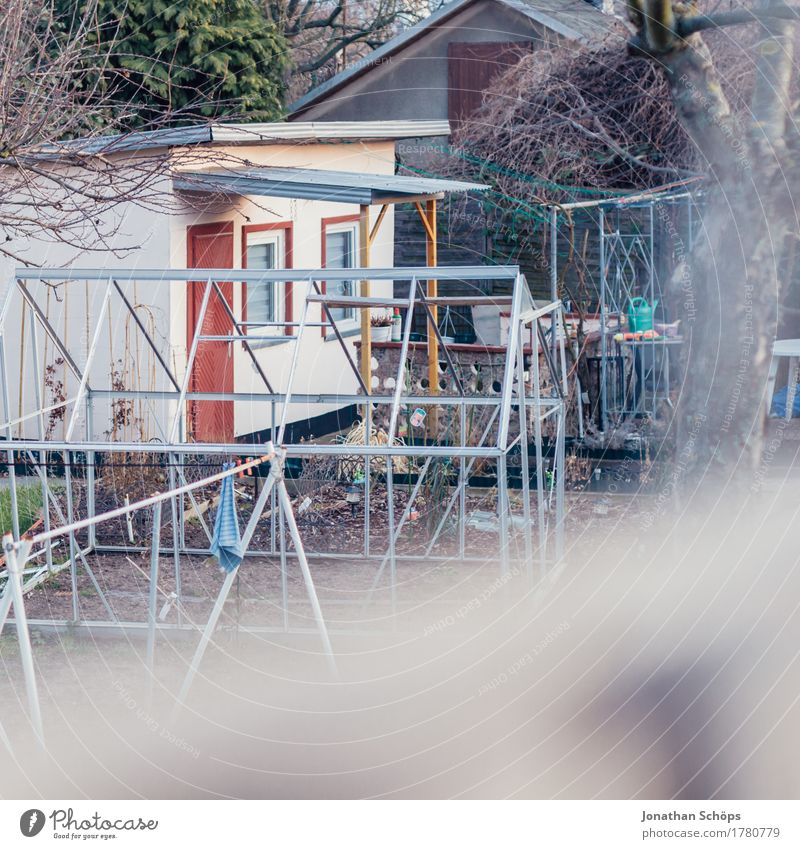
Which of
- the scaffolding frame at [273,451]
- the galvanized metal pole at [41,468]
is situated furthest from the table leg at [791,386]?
the galvanized metal pole at [41,468]

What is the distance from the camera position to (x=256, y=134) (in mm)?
7090

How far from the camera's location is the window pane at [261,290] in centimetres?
1163

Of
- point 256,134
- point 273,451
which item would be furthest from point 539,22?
point 273,451

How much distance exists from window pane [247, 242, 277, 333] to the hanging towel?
23.1 feet

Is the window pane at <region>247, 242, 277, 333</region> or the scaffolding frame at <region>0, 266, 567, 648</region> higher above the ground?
the window pane at <region>247, 242, 277, 333</region>

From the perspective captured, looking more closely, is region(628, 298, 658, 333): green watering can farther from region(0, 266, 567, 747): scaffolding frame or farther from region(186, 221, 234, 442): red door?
region(186, 221, 234, 442): red door

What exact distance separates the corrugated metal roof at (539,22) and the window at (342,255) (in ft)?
11.9

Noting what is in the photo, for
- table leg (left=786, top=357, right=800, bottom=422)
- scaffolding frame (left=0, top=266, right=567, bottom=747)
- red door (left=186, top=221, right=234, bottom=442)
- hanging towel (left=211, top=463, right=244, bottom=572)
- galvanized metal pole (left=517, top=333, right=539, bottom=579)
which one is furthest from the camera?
red door (left=186, top=221, right=234, bottom=442)

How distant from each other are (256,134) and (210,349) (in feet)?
13.1

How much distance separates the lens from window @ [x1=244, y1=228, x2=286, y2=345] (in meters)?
11.6

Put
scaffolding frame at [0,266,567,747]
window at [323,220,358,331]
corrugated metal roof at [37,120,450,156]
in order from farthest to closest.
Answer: window at [323,220,358,331] → corrugated metal roof at [37,120,450,156] → scaffolding frame at [0,266,567,747]

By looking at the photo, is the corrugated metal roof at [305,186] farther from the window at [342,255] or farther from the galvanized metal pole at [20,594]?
the galvanized metal pole at [20,594]

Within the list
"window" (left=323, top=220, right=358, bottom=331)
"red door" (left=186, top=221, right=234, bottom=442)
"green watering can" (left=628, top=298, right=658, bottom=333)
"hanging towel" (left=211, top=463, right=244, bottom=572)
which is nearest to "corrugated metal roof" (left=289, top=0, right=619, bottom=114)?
"green watering can" (left=628, top=298, right=658, bottom=333)

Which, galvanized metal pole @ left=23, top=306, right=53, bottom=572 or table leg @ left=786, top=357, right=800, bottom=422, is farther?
table leg @ left=786, top=357, right=800, bottom=422
